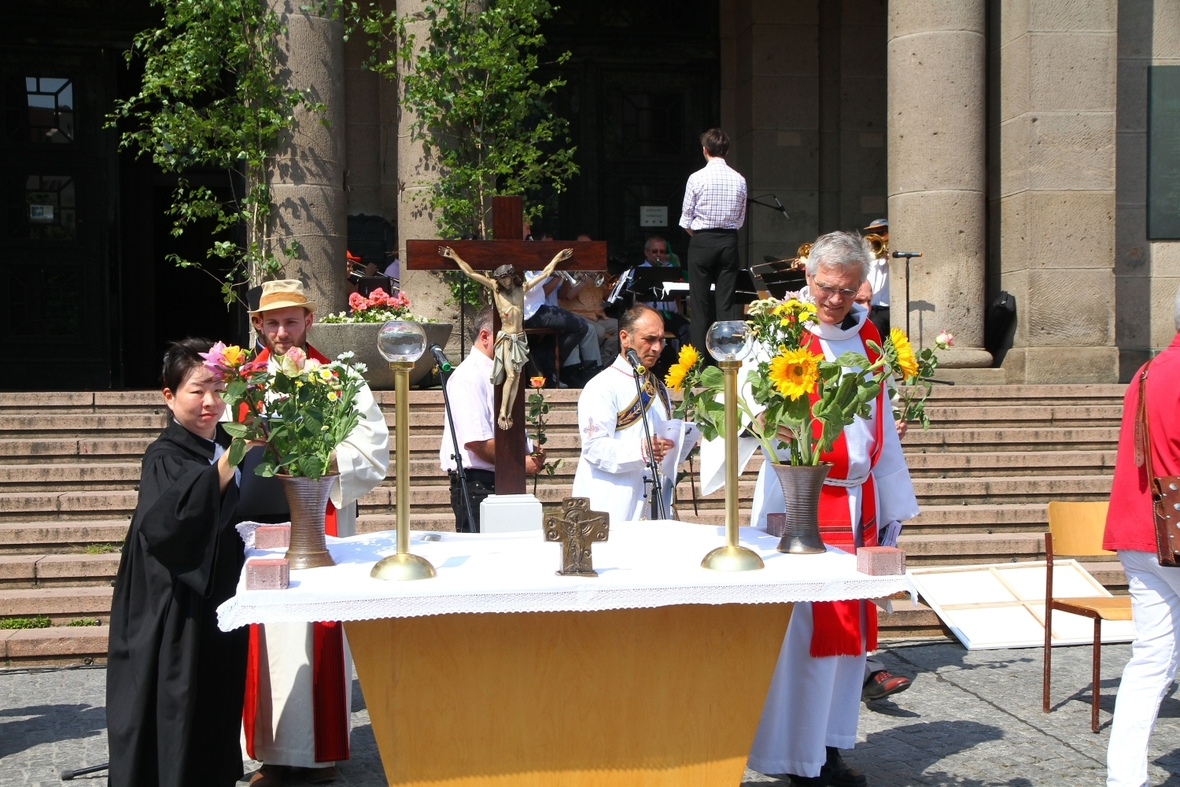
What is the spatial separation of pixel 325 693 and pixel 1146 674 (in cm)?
298

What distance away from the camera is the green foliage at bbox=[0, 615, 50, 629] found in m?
6.82

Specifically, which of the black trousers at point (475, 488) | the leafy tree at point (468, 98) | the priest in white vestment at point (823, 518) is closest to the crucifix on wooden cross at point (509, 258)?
the priest in white vestment at point (823, 518)

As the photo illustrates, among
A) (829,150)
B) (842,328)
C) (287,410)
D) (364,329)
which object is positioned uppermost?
(829,150)

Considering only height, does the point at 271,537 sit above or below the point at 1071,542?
above

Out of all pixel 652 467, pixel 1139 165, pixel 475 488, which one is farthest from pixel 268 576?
pixel 1139 165

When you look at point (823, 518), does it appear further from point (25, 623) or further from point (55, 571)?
point (55, 571)

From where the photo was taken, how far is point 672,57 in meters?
14.9

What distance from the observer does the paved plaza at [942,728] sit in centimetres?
492

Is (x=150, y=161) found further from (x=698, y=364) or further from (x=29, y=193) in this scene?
(x=698, y=364)

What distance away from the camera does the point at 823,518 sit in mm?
4766

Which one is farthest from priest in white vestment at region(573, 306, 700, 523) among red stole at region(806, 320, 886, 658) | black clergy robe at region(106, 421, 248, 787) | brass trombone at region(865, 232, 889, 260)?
brass trombone at region(865, 232, 889, 260)

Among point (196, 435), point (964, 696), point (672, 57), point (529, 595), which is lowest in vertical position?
point (964, 696)

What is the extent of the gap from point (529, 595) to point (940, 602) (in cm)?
446

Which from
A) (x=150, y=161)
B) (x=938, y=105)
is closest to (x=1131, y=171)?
(x=938, y=105)
